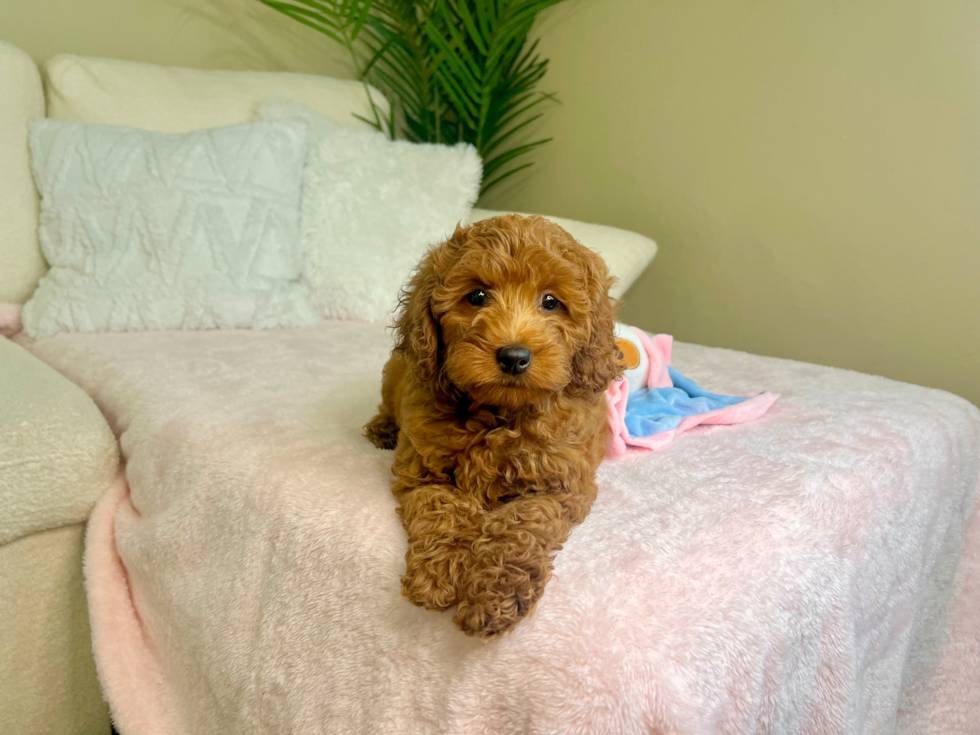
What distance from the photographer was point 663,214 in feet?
9.71

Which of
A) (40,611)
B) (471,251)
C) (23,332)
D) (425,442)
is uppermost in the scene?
(471,251)

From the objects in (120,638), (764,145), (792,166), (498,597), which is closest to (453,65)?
(764,145)

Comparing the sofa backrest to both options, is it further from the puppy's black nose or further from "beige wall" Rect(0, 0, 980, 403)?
the puppy's black nose

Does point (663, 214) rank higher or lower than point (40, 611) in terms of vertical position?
higher

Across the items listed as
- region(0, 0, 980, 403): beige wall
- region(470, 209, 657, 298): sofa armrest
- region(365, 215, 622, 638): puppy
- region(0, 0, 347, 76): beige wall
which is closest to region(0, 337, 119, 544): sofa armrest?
region(365, 215, 622, 638): puppy

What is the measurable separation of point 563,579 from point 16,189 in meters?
2.24

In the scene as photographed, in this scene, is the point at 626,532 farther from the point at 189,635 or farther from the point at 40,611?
the point at 40,611

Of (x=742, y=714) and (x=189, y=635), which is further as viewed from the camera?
(x=189, y=635)

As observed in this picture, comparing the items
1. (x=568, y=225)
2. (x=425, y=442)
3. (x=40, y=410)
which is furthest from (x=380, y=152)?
(x=425, y=442)

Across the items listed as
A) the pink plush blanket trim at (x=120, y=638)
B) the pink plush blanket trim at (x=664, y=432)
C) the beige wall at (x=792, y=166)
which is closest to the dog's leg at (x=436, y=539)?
the pink plush blanket trim at (x=664, y=432)

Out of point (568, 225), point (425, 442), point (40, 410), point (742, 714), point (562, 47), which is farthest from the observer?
point (562, 47)

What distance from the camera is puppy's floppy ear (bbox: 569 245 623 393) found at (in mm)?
1138

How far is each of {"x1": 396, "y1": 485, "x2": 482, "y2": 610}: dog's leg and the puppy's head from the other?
17 centimetres

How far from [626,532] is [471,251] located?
1.67 ft
